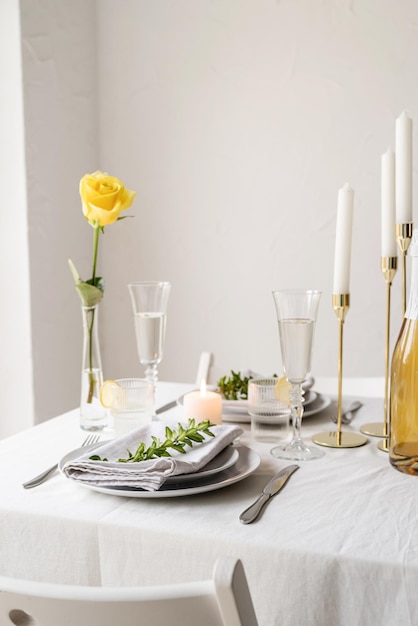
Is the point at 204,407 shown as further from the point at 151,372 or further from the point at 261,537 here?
the point at 261,537

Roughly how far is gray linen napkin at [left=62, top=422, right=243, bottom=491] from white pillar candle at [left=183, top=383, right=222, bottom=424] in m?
0.21

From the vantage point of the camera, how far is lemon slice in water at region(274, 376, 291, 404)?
1339mm

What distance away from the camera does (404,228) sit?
4.19 feet

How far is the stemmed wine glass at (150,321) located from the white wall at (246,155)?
4.78 ft

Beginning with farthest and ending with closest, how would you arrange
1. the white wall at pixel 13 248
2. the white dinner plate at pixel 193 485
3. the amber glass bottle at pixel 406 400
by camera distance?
the white wall at pixel 13 248 < the amber glass bottle at pixel 406 400 < the white dinner plate at pixel 193 485

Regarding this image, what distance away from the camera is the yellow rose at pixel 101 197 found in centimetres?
134

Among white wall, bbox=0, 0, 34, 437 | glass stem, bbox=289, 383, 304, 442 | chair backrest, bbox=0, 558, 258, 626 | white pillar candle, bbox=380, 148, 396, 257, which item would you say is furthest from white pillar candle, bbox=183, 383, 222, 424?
white wall, bbox=0, 0, 34, 437

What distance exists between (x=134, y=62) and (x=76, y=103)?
31cm

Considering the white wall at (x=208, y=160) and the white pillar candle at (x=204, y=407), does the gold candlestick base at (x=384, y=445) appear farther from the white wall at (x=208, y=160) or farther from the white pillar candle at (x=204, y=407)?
the white wall at (x=208, y=160)

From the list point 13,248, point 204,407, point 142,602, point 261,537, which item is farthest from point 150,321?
point 13,248

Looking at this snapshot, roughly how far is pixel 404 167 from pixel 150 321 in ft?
1.85

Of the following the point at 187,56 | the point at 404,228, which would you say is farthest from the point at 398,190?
the point at 187,56

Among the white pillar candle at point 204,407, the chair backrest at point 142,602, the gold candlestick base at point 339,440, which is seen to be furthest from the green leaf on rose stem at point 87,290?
the chair backrest at point 142,602

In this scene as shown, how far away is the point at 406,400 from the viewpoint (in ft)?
3.73
